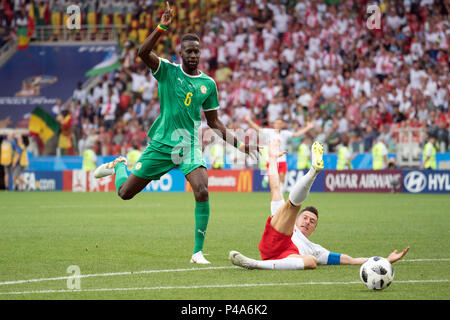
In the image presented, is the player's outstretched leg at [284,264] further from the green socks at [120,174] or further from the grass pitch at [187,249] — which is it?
the green socks at [120,174]

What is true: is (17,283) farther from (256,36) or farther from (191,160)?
(256,36)

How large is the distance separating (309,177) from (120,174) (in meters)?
3.28

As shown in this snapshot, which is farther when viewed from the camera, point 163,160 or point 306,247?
point 163,160

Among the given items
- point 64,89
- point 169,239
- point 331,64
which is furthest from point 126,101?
point 169,239

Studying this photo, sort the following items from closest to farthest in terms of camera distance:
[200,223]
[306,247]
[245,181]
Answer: [306,247]
[200,223]
[245,181]

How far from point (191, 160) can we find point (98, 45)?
2946 centimetres

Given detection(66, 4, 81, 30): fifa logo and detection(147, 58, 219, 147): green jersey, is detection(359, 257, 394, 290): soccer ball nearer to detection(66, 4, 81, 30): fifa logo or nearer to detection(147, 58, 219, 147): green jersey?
detection(147, 58, 219, 147): green jersey

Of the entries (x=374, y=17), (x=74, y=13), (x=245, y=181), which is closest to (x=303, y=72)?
(x=374, y=17)

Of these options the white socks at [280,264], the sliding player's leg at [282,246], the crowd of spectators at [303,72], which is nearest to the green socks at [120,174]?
the sliding player's leg at [282,246]

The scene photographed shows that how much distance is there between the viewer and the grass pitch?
7254mm

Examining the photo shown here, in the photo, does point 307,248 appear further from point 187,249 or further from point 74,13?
point 74,13

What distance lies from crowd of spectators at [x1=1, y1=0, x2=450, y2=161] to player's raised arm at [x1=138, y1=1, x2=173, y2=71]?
18.9 meters

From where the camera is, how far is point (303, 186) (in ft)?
26.7

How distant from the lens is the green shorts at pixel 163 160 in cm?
965
